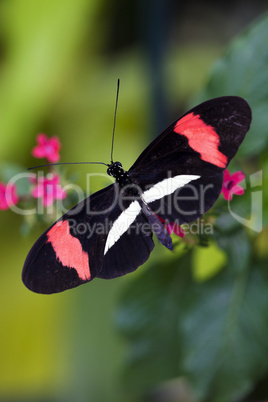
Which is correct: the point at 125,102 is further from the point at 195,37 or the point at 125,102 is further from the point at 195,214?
the point at 195,214

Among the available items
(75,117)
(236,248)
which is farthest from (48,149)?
(75,117)

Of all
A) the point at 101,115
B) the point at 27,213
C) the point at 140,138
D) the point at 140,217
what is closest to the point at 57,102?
the point at 101,115

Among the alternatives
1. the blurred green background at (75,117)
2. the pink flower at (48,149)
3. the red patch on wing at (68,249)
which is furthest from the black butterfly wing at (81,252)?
the blurred green background at (75,117)

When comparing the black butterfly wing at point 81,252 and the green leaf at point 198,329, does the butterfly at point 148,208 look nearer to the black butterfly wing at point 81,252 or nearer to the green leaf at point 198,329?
the black butterfly wing at point 81,252

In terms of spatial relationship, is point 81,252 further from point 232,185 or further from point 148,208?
point 232,185

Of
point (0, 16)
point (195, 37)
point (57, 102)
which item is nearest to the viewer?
point (57, 102)

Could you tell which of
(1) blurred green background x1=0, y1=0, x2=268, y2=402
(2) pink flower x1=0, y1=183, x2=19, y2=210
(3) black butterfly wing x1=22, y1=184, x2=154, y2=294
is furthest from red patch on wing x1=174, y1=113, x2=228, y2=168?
(1) blurred green background x1=0, y1=0, x2=268, y2=402

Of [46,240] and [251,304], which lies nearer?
[46,240]
